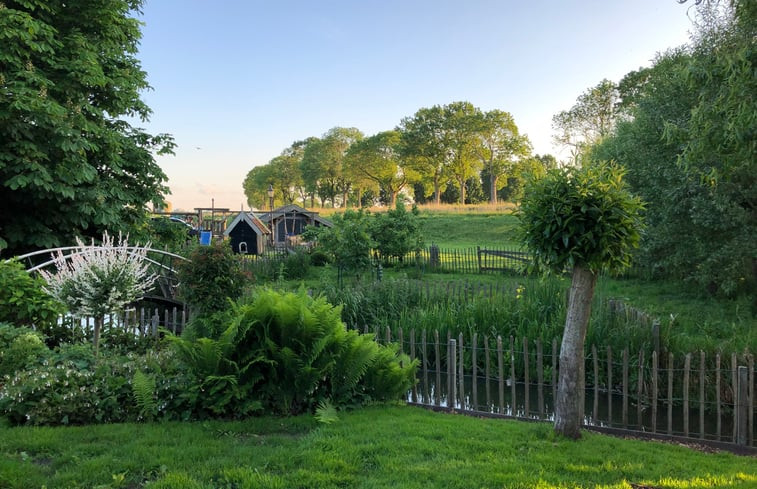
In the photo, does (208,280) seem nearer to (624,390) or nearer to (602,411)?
(624,390)

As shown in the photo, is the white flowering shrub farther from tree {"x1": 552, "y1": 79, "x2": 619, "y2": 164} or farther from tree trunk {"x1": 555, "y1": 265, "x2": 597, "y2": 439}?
tree {"x1": 552, "y1": 79, "x2": 619, "y2": 164}

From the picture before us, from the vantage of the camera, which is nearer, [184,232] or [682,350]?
[682,350]

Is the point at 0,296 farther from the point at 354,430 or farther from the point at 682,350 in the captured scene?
the point at 682,350

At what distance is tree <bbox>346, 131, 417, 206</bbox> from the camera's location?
219 feet

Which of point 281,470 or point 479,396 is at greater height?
point 281,470

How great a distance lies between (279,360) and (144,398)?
4.73 ft

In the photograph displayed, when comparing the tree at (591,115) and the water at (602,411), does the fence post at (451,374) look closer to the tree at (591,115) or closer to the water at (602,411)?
the water at (602,411)

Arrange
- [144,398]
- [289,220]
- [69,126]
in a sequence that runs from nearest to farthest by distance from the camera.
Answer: [144,398]
[69,126]
[289,220]

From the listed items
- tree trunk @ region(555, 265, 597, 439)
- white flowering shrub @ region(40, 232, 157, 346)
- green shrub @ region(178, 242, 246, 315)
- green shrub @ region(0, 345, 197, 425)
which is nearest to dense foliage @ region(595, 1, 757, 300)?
tree trunk @ region(555, 265, 597, 439)

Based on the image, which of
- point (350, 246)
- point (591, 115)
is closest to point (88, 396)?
point (350, 246)

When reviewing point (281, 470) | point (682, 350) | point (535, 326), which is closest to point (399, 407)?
point (281, 470)

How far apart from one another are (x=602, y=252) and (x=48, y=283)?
8.36 m

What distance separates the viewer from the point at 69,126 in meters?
12.0

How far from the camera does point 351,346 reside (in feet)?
19.4
